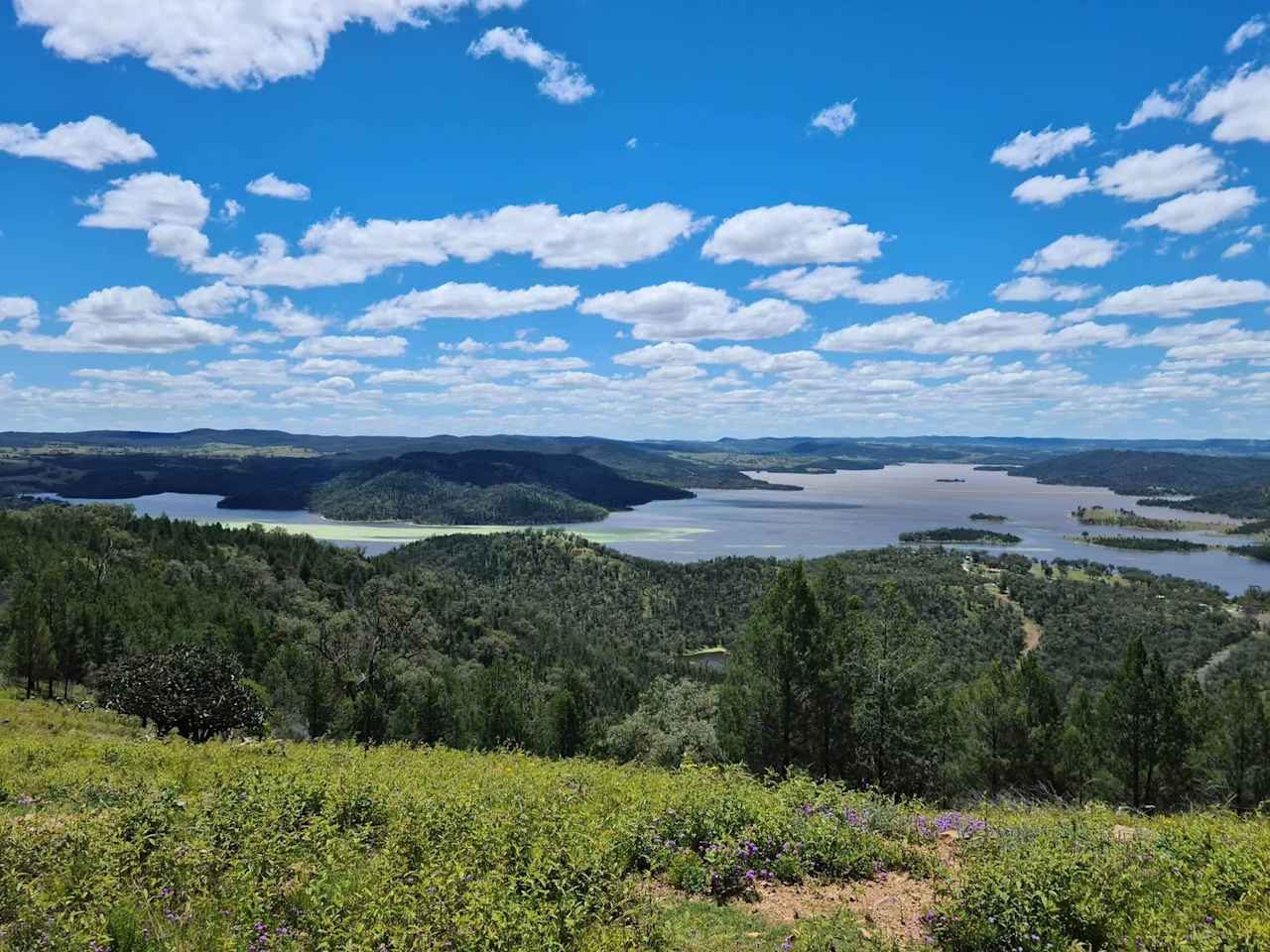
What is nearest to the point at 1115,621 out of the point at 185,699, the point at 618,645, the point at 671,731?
the point at 618,645

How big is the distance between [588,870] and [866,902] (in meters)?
3.70

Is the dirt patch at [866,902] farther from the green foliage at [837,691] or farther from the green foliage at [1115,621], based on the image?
the green foliage at [1115,621]

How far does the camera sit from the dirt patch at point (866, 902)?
8.48m

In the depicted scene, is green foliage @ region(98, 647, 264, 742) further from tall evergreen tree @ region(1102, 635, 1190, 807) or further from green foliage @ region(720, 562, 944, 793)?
tall evergreen tree @ region(1102, 635, 1190, 807)

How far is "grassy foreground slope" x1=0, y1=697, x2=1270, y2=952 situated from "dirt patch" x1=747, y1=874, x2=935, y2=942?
41 millimetres

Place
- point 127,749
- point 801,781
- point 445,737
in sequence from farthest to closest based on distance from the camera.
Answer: point 445,737 < point 127,749 < point 801,781

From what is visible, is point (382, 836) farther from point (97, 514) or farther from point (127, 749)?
point (97, 514)

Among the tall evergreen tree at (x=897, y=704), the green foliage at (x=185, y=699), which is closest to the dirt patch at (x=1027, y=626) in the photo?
the tall evergreen tree at (x=897, y=704)

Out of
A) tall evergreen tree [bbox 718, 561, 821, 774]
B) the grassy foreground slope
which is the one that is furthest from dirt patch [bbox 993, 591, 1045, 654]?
the grassy foreground slope

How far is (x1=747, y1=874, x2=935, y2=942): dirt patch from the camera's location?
8.48m

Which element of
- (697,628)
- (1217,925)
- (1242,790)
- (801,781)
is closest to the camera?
(1217,925)

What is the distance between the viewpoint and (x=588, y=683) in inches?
4230

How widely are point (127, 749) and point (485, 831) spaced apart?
1469 cm

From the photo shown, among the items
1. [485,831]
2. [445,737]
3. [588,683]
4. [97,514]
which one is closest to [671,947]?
[485,831]
